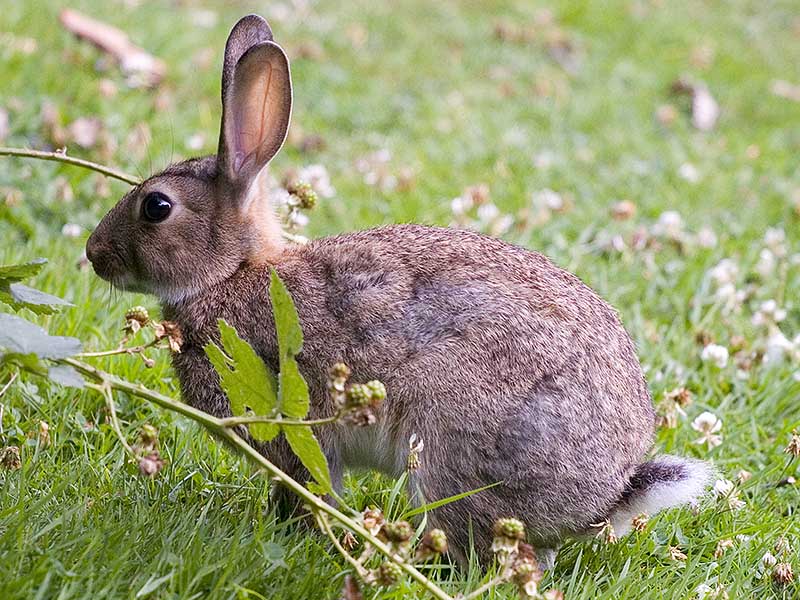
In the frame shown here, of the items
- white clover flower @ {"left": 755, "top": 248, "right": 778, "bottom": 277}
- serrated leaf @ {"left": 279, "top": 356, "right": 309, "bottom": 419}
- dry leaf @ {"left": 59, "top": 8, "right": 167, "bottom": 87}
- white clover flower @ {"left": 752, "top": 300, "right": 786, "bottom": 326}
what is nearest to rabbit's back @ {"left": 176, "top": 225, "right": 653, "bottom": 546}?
A: serrated leaf @ {"left": 279, "top": 356, "right": 309, "bottom": 419}

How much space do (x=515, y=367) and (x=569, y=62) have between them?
303 inches

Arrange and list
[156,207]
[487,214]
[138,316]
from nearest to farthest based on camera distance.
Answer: [138,316], [156,207], [487,214]

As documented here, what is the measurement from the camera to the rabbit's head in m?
4.21

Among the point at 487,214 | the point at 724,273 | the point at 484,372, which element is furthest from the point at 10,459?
the point at 724,273

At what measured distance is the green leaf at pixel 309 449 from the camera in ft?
9.44

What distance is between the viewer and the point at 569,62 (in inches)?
427

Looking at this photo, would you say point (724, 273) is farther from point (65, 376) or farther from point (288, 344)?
point (65, 376)

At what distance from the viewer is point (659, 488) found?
3.73 meters

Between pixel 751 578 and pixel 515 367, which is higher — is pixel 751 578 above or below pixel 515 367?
below

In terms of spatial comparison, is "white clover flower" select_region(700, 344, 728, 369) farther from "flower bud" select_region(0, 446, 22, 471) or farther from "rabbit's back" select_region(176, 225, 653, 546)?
"flower bud" select_region(0, 446, 22, 471)

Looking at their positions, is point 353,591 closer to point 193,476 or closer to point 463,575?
point 463,575

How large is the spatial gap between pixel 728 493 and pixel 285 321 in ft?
6.78

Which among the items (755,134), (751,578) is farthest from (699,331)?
(755,134)

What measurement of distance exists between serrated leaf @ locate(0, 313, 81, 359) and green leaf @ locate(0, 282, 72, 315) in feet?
0.68
